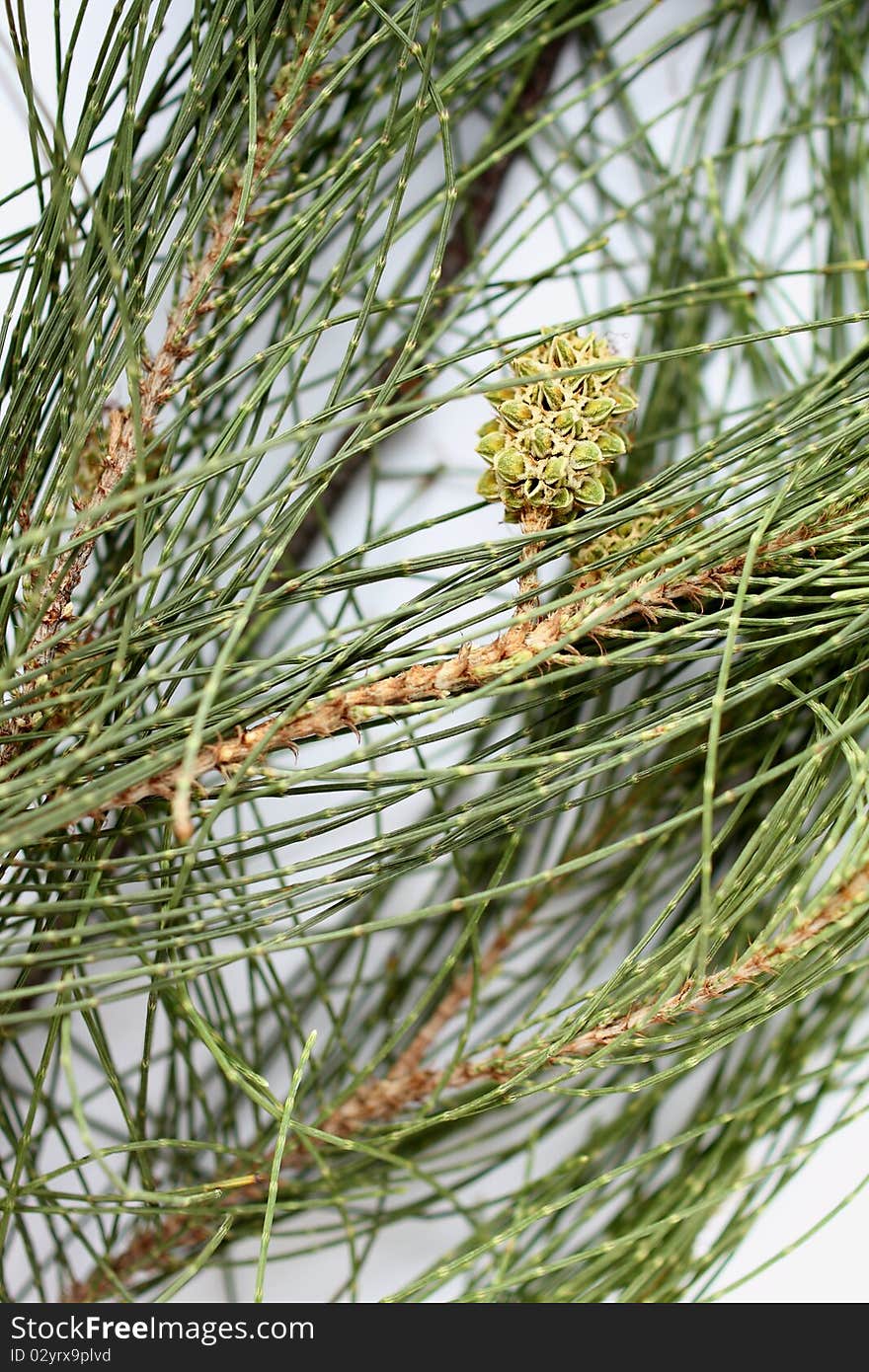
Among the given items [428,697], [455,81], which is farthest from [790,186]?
[428,697]

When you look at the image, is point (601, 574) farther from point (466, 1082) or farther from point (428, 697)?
point (466, 1082)

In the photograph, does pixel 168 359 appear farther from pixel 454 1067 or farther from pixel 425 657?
pixel 454 1067

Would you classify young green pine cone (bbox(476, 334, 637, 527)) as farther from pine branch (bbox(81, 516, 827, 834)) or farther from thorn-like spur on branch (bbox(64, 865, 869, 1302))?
thorn-like spur on branch (bbox(64, 865, 869, 1302))

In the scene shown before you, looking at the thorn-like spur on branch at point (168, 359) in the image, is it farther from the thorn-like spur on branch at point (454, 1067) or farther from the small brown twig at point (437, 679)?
the thorn-like spur on branch at point (454, 1067)

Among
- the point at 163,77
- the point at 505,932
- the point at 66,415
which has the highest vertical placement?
the point at 163,77

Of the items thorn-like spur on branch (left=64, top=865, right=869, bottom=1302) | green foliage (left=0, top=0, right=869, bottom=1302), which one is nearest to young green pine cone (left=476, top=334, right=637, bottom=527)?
green foliage (left=0, top=0, right=869, bottom=1302)

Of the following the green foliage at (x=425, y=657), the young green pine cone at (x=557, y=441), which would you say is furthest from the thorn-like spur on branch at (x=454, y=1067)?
the young green pine cone at (x=557, y=441)

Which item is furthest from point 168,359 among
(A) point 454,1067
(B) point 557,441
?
(A) point 454,1067
